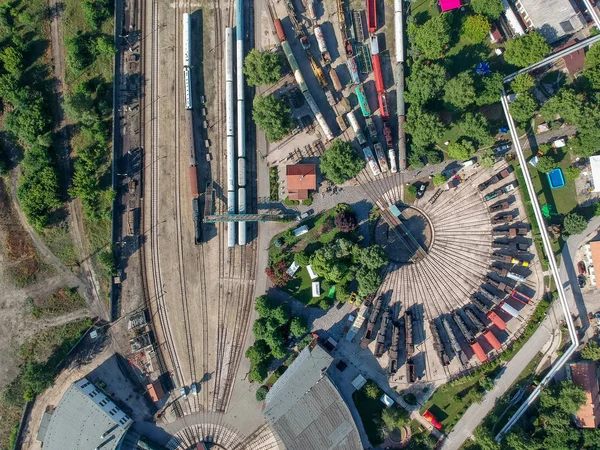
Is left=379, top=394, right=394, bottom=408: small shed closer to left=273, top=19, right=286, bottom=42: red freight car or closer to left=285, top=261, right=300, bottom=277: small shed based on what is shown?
left=285, top=261, right=300, bottom=277: small shed

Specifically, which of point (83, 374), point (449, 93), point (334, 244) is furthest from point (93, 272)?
point (449, 93)

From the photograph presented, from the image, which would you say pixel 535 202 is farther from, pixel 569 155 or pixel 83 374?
pixel 83 374

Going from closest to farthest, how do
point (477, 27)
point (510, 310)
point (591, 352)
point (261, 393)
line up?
1. point (477, 27)
2. point (591, 352)
3. point (510, 310)
4. point (261, 393)

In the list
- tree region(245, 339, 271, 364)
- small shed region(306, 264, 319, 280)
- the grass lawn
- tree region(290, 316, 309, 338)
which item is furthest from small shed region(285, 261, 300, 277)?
the grass lawn

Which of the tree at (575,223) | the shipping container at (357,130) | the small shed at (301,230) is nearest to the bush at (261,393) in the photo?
the small shed at (301,230)

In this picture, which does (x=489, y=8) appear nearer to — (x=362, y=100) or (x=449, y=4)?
(x=449, y=4)

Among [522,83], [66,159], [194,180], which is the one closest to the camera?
[522,83]

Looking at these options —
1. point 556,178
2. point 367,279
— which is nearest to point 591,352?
point 556,178
